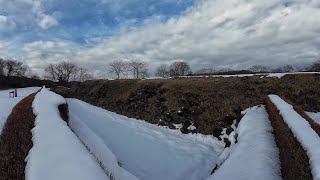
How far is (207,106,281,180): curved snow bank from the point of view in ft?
26.4

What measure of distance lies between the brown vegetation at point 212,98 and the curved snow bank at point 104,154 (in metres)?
5.45

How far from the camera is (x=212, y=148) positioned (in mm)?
14789

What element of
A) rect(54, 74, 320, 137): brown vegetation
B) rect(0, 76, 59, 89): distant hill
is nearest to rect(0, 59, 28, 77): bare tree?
rect(0, 76, 59, 89): distant hill

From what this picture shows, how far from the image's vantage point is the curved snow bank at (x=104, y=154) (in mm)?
8716

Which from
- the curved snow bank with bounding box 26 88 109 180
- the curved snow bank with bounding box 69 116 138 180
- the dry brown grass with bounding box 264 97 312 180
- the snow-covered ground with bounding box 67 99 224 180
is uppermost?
the curved snow bank with bounding box 26 88 109 180

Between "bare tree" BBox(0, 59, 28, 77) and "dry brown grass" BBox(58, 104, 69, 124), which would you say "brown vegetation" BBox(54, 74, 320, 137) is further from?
"bare tree" BBox(0, 59, 28, 77)

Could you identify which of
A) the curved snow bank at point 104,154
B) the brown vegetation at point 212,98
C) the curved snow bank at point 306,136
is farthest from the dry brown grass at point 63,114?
the curved snow bank at point 306,136

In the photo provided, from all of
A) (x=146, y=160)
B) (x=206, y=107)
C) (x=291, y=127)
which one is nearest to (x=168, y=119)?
(x=206, y=107)

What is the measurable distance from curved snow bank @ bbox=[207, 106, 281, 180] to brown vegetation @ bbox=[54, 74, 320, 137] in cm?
417

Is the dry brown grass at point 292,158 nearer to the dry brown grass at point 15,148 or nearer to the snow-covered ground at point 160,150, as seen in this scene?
the snow-covered ground at point 160,150

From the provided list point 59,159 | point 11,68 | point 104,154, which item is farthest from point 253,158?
point 11,68

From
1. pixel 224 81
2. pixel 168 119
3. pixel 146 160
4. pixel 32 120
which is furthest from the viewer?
pixel 224 81

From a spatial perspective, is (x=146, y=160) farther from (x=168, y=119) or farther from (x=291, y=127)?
(x=168, y=119)

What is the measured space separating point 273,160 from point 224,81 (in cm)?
1277
